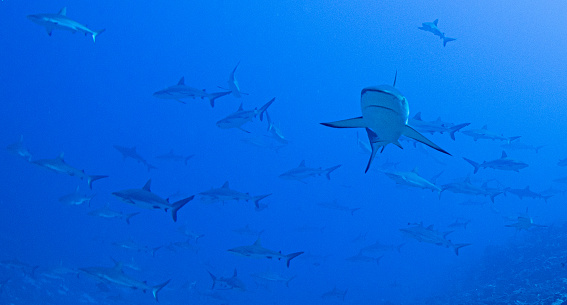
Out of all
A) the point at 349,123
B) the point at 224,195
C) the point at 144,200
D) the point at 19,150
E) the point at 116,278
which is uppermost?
the point at 349,123

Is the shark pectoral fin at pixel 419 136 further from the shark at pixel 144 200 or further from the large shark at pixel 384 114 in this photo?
the shark at pixel 144 200

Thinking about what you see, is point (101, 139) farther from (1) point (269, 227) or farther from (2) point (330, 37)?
(2) point (330, 37)

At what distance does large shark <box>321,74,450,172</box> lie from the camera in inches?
126

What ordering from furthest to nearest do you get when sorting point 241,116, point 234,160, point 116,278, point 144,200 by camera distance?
point 234,160, point 241,116, point 116,278, point 144,200

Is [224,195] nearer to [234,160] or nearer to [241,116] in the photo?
[241,116]

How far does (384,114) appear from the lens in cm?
346

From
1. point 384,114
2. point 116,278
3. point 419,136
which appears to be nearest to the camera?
point 384,114

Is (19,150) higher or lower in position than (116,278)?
lower

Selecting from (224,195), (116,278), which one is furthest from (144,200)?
(224,195)

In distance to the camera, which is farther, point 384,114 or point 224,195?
point 224,195

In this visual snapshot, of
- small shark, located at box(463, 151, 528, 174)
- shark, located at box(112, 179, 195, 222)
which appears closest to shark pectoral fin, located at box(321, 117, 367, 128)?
shark, located at box(112, 179, 195, 222)

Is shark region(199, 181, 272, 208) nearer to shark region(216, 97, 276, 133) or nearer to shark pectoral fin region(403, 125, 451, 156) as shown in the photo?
shark region(216, 97, 276, 133)

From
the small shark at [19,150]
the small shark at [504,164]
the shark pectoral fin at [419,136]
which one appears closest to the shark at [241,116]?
the small shark at [504,164]

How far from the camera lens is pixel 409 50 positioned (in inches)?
4840
